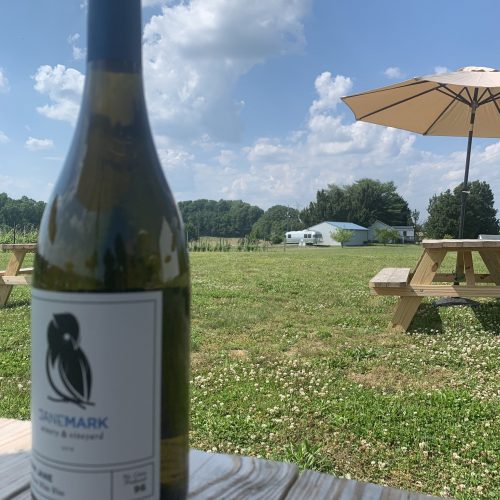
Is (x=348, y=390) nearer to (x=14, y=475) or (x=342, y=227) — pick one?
(x=14, y=475)

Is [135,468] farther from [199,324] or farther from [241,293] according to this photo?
[241,293]

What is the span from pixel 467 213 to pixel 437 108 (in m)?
50.2

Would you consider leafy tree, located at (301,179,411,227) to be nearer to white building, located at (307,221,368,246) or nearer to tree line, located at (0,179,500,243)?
tree line, located at (0,179,500,243)

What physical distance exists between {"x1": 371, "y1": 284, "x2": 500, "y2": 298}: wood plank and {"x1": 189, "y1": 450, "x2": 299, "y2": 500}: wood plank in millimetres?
5121

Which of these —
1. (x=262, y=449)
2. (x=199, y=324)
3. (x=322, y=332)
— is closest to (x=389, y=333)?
(x=322, y=332)

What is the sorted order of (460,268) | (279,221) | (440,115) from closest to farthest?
(460,268), (440,115), (279,221)

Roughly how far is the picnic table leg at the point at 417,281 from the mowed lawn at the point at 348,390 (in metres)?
0.20

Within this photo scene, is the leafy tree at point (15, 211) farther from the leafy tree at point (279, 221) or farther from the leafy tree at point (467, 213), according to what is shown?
the leafy tree at point (279, 221)

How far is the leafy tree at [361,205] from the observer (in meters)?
84.4

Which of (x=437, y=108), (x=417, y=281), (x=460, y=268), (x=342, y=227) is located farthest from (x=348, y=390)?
(x=342, y=227)

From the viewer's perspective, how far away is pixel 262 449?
120 inches

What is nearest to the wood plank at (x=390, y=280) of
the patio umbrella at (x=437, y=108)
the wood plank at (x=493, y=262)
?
the wood plank at (x=493, y=262)

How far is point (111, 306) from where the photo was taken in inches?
29.0

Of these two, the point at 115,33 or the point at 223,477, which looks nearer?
the point at 115,33
